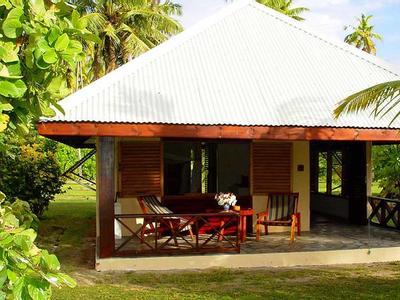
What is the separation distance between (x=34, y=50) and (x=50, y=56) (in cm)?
6

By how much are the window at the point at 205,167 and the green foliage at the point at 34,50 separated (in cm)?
912

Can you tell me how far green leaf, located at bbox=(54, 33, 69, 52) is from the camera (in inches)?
69.3

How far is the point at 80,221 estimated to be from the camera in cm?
1620

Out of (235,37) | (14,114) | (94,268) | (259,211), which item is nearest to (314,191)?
(259,211)

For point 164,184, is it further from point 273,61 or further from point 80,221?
point 80,221

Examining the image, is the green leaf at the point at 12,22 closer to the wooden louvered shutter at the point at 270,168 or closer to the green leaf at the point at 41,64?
the green leaf at the point at 41,64

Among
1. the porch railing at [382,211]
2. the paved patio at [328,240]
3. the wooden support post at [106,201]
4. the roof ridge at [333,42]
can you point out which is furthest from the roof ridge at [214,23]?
the paved patio at [328,240]

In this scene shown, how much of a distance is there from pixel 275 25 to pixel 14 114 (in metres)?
11.2

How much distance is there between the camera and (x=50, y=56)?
1.76m

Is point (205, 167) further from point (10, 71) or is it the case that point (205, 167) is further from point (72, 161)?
point (72, 161)

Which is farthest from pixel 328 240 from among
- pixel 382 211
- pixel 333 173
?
pixel 333 173

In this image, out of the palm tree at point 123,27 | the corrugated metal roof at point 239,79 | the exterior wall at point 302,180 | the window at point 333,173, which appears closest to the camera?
the corrugated metal roof at point 239,79

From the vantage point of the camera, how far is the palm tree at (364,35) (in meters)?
49.1

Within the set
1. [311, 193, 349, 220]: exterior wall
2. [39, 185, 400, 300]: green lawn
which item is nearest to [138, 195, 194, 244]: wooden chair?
[39, 185, 400, 300]: green lawn
